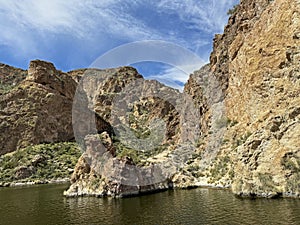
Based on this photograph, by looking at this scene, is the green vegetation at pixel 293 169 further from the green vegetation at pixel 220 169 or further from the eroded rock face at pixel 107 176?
the eroded rock face at pixel 107 176

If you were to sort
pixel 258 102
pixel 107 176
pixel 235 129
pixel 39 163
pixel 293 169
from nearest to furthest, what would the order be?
pixel 293 169 → pixel 107 176 → pixel 258 102 → pixel 235 129 → pixel 39 163

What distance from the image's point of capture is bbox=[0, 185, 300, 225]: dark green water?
30483 mm

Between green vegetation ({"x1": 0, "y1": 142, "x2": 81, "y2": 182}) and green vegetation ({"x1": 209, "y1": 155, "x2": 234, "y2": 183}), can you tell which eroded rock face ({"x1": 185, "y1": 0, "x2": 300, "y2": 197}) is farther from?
green vegetation ({"x1": 0, "y1": 142, "x2": 81, "y2": 182})

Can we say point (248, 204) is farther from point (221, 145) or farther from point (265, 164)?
point (221, 145)

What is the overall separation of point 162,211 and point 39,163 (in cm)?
8942

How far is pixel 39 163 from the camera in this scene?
115m

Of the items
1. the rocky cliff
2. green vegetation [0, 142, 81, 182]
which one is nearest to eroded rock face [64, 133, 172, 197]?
the rocky cliff

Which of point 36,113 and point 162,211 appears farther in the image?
point 36,113

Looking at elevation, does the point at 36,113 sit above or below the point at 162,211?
above

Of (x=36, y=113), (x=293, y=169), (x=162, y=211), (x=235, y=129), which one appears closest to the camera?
(x=162, y=211)

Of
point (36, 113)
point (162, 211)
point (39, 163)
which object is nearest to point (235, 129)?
point (162, 211)

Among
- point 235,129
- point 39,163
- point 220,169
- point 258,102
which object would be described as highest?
point 258,102

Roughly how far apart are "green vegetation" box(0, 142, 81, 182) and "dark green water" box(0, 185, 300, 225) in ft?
203

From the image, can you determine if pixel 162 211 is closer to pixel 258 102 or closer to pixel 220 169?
pixel 220 169
